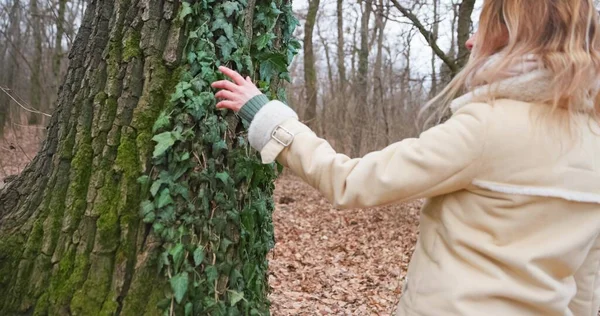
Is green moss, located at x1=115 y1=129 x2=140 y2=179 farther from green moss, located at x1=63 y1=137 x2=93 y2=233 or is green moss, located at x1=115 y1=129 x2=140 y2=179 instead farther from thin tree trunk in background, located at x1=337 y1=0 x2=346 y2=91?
thin tree trunk in background, located at x1=337 y1=0 x2=346 y2=91

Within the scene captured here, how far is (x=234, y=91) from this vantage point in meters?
1.76

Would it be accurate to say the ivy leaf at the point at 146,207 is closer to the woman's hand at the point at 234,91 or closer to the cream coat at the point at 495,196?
the woman's hand at the point at 234,91

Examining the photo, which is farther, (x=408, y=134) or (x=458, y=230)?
(x=408, y=134)

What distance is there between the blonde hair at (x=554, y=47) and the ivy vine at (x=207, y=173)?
838mm

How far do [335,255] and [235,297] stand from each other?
480cm

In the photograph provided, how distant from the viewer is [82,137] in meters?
1.96

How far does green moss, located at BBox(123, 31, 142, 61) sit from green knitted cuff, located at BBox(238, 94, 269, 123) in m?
0.53

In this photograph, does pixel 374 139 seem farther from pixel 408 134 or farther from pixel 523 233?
pixel 523 233

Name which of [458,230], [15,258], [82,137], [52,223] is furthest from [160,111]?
[458,230]

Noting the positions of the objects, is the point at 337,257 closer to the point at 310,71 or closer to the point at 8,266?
the point at 8,266

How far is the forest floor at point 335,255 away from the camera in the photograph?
470cm

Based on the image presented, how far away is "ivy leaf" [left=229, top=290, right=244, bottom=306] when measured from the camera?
1.92 m

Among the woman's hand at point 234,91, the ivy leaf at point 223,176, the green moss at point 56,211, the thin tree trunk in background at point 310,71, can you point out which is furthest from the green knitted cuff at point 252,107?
the thin tree trunk in background at point 310,71

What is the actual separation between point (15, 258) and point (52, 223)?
0.75 feet
